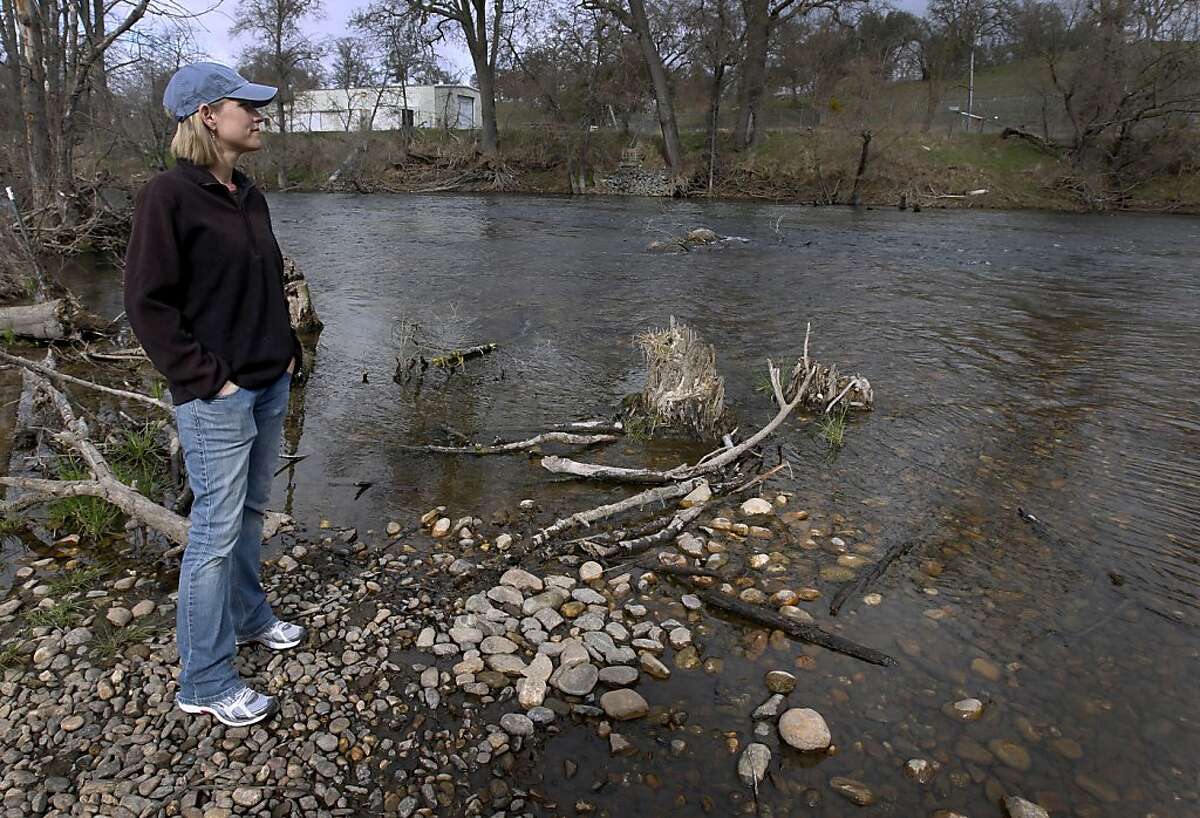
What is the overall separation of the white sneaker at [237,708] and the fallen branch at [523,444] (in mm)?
3375

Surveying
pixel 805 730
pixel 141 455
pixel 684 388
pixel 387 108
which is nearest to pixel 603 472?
pixel 684 388

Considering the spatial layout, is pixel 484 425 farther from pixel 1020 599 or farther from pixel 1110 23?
pixel 1110 23

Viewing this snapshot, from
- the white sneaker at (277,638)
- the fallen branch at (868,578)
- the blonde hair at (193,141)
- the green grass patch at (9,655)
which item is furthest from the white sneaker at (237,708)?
the fallen branch at (868,578)

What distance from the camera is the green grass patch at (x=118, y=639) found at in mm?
3699

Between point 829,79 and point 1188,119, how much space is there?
1707 centimetres

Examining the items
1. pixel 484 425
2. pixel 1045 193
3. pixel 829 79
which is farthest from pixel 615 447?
pixel 829 79

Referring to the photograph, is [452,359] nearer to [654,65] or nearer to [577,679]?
[577,679]

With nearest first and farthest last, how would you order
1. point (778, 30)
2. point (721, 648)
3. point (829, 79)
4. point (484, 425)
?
point (721, 648) < point (484, 425) < point (778, 30) < point (829, 79)

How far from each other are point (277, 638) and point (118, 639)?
81 cm

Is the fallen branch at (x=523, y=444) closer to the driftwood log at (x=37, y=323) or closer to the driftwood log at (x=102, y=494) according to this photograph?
the driftwood log at (x=102, y=494)

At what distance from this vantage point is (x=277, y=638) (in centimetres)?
374

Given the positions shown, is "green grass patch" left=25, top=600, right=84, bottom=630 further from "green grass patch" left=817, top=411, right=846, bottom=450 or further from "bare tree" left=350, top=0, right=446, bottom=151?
"bare tree" left=350, top=0, right=446, bottom=151

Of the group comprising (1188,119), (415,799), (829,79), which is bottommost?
(415,799)

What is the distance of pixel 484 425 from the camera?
24.1ft
